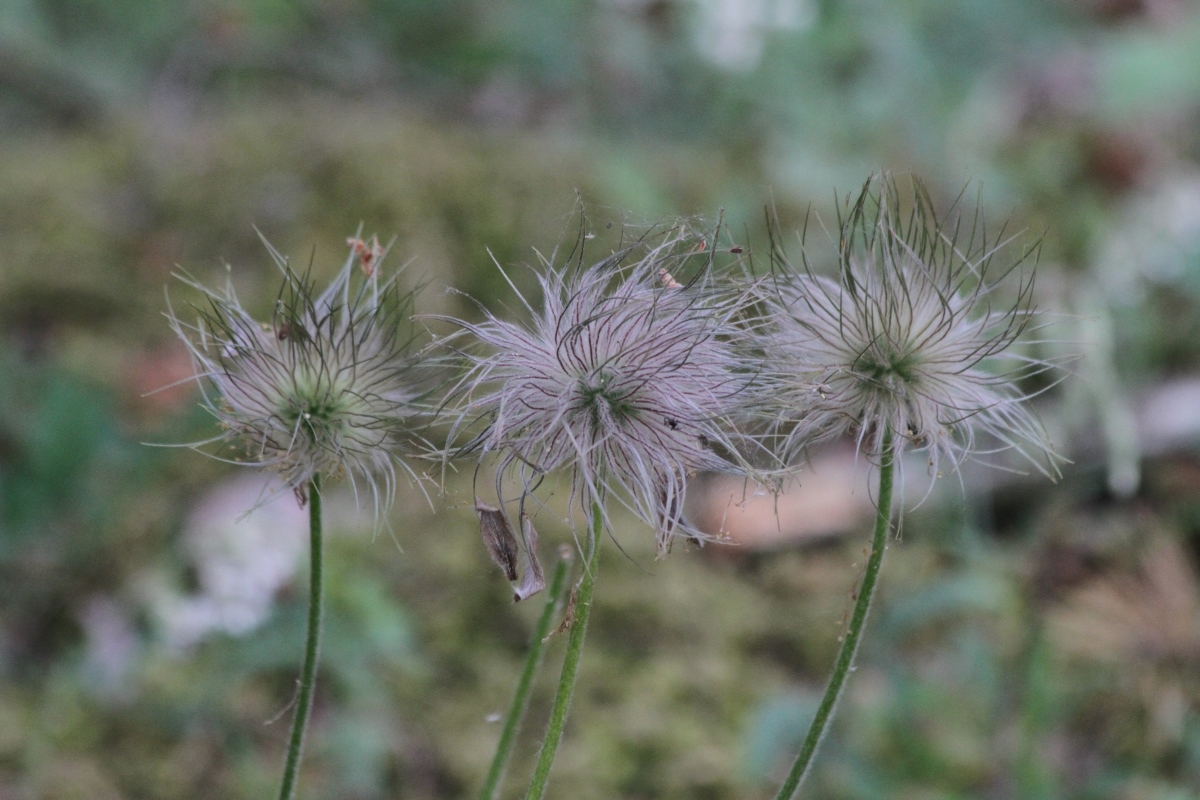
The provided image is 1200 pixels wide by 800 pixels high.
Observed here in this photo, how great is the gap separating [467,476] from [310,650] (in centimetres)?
175

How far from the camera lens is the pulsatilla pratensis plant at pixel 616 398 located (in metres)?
0.95

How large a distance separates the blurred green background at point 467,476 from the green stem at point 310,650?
546 millimetres

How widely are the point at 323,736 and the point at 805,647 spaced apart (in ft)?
3.74

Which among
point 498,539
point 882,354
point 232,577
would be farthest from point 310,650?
point 232,577

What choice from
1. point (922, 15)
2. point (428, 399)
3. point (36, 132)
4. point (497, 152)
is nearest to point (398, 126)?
point (497, 152)

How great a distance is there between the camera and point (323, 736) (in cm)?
221

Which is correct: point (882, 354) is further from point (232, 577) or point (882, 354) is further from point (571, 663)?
point (232, 577)

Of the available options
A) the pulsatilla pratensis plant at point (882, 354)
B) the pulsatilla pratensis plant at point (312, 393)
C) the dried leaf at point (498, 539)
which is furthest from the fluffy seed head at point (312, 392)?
the pulsatilla pratensis plant at point (882, 354)

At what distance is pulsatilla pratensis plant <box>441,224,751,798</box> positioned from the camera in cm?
95

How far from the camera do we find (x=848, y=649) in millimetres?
878

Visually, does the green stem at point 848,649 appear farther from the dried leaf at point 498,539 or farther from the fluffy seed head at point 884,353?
the dried leaf at point 498,539

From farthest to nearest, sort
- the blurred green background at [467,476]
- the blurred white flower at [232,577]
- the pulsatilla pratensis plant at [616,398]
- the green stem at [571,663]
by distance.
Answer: the blurred green background at [467,476], the blurred white flower at [232,577], the pulsatilla pratensis plant at [616,398], the green stem at [571,663]

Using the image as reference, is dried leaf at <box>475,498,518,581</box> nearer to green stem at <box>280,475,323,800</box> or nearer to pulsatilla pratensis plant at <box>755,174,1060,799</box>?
green stem at <box>280,475,323,800</box>

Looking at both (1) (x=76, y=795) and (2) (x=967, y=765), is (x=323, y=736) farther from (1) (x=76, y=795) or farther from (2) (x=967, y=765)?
(2) (x=967, y=765)
